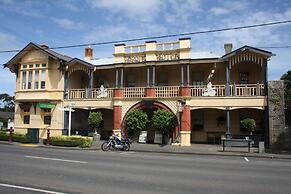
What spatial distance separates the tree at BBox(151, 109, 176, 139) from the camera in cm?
2452

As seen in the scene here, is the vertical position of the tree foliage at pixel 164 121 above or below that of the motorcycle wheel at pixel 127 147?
above

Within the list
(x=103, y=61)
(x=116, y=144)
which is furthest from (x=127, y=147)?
(x=103, y=61)

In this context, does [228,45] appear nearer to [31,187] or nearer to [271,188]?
[271,188]

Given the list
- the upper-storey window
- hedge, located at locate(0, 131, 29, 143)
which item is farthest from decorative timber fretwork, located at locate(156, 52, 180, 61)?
hedge, located at locate(0, 131, 29, 143)

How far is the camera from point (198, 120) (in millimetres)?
27734

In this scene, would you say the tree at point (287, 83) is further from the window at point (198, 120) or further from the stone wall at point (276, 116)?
the stone wall at point (276, 116)

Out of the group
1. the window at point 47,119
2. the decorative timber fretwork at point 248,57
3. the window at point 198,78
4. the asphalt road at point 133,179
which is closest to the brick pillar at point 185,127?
the window at point 198,78

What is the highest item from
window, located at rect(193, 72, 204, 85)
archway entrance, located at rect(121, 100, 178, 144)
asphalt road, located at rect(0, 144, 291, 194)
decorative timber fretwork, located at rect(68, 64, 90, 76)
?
decorative timber fretwork, located at rect(68, 64, 90, 76)

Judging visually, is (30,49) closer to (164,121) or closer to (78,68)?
(78,68)

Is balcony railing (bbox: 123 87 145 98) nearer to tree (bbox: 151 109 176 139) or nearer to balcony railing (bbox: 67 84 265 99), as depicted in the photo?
balcony railing (bbox: 67 84 265 99)

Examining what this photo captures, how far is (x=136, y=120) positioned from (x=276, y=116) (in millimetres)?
10059

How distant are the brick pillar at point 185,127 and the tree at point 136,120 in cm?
284

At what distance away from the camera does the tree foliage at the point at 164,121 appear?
24.5 meters

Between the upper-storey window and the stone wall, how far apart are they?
19471 mm
